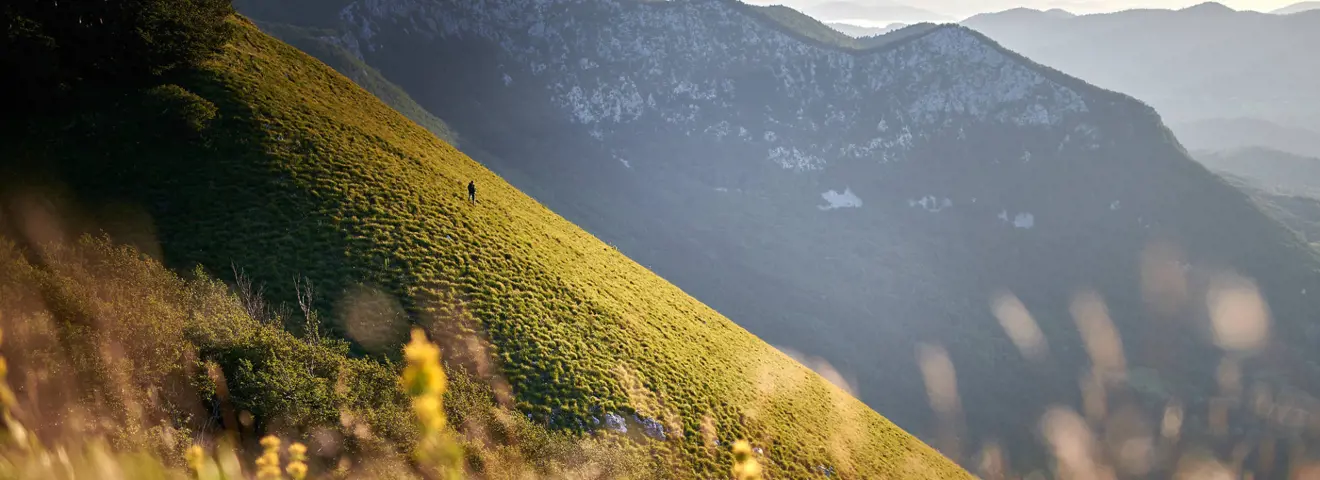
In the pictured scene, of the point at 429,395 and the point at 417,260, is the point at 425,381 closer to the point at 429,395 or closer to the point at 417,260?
the point at 429,395

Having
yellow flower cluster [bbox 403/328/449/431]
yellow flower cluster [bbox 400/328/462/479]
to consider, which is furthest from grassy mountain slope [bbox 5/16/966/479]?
yellow flower cluster [bbox 403/328/449/431]

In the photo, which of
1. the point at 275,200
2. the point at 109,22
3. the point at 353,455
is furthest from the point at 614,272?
the point at 109,22

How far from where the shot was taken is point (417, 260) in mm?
32938

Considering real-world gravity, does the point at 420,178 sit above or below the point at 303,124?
below

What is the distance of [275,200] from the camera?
33.3 meters

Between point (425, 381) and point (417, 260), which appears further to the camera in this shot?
point (417, 260)

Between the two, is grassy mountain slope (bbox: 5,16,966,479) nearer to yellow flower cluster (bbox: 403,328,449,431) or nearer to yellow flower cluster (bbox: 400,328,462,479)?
yellow flower cluster (bbox: 400,328,462,479)

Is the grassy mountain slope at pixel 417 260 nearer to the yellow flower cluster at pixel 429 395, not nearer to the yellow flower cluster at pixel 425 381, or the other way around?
the yellow flower cluster at pixel 429 395

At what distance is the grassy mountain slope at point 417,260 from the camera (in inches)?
1155

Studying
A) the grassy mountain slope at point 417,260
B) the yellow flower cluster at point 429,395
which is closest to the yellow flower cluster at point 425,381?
the yellow flower cluster at point 429,395

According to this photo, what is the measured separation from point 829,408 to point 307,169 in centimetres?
4123

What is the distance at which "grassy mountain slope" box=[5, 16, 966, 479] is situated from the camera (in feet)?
96.2

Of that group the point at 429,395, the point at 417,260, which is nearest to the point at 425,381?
the point at 429,395

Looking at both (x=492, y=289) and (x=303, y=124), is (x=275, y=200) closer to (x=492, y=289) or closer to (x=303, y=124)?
(x=303, y=124)
